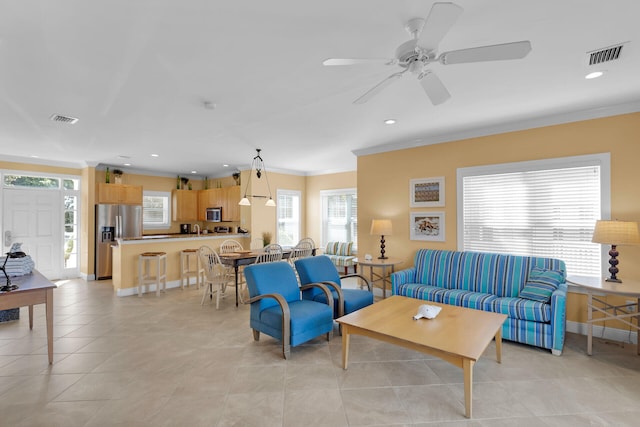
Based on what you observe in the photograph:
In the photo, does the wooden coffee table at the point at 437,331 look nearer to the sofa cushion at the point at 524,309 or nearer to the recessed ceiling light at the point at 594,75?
the sofa cushion at the point at 524,309

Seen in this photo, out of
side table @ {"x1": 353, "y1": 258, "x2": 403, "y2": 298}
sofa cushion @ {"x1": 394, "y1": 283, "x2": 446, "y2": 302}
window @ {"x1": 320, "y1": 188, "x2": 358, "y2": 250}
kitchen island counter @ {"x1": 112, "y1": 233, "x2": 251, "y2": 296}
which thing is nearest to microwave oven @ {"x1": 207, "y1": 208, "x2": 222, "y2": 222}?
kitchen island counter @ {"x1": 112, "y1": 233, "x2": 251, "y2": 296}

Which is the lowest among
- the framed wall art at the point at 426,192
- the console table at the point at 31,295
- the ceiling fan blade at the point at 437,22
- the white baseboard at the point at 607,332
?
the white baseboard at the point at 607,332

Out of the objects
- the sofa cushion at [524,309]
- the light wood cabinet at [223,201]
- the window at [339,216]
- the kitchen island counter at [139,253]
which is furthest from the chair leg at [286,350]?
the light wood cabinet at [223,201]

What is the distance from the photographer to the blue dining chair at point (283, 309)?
3.08 metres

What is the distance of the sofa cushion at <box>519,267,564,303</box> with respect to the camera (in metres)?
3.33

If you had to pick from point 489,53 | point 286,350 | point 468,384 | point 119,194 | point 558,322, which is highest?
point 489,53

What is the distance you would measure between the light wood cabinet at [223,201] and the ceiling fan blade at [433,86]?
237 inches

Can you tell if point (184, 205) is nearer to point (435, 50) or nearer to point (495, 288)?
point (495, 288)

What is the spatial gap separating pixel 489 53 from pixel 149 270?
6108 millimetres

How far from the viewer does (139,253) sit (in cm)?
577

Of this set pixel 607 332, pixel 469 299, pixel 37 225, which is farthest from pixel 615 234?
pixel 37 225

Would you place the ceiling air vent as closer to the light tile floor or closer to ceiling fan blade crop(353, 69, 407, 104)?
the light tile floor

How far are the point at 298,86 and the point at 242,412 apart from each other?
2716 mm

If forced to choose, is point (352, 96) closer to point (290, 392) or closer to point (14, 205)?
point (290, 392)
